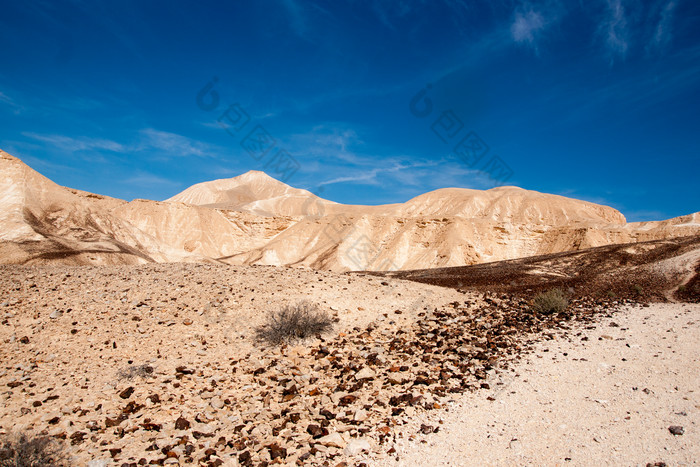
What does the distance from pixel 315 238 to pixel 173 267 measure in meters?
44.0

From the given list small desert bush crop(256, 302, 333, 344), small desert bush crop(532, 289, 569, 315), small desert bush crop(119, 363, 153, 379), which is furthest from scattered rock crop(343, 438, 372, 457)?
small desert bush crop(532, 289, 569, 315)

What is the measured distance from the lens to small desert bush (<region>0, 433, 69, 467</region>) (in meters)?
3.63

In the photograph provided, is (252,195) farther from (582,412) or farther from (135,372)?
(582,412)

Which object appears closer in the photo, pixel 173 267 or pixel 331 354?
pixel 331 354

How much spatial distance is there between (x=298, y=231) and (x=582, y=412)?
5353 centimetres

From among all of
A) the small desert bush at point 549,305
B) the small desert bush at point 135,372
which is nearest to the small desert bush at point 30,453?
the small desert bush at point 135,372

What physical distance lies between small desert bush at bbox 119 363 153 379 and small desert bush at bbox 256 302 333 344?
80.0 inches

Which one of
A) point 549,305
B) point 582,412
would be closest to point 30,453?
point 582,412

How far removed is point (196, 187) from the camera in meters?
122

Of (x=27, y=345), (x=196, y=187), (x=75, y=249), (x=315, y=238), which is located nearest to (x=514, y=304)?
(x=27, y=345)

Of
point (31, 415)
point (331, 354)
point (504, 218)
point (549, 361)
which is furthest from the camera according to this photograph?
point (504, 218)

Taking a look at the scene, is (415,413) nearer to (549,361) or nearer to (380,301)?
(549,361)

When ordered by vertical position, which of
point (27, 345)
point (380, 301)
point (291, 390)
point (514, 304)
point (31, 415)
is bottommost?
point (31, 415)

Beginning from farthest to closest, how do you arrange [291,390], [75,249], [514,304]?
1. [75,249]
2. [514,304]
3. [291,390]
